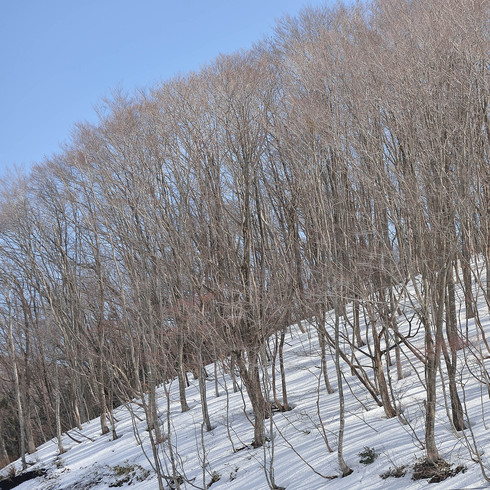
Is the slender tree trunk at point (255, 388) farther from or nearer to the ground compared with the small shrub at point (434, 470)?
farther from the ground

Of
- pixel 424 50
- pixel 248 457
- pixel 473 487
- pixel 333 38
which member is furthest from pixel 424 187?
pixel 333 38

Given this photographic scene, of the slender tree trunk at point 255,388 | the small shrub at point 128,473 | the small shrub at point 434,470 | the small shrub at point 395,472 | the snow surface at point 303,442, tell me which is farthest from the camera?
the small shrub at point 128,473

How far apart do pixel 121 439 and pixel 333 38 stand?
12.4m

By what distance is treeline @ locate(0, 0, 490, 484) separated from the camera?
7973 mm

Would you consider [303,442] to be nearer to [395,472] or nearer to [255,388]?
[255,388]

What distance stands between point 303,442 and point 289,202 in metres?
5.80

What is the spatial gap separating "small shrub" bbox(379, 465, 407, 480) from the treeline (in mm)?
539

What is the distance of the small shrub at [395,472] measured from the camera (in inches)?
303

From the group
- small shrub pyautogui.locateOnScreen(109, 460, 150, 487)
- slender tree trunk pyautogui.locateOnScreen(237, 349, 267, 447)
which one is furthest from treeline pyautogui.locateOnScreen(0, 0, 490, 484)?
small shrub pyautogui.locateOnScreen(109, 460, 150, 487)

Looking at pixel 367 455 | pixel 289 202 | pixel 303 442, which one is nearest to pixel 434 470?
pixel 367 455

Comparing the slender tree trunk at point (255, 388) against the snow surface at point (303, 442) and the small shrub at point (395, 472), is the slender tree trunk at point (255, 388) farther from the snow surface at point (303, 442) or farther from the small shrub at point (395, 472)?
the small shrub at point (395, 472)

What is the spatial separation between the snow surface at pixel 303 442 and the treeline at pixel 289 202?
35cm

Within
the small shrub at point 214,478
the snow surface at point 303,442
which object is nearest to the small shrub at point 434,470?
the snow surface at point 303,442

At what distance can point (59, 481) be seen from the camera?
1463 cm
